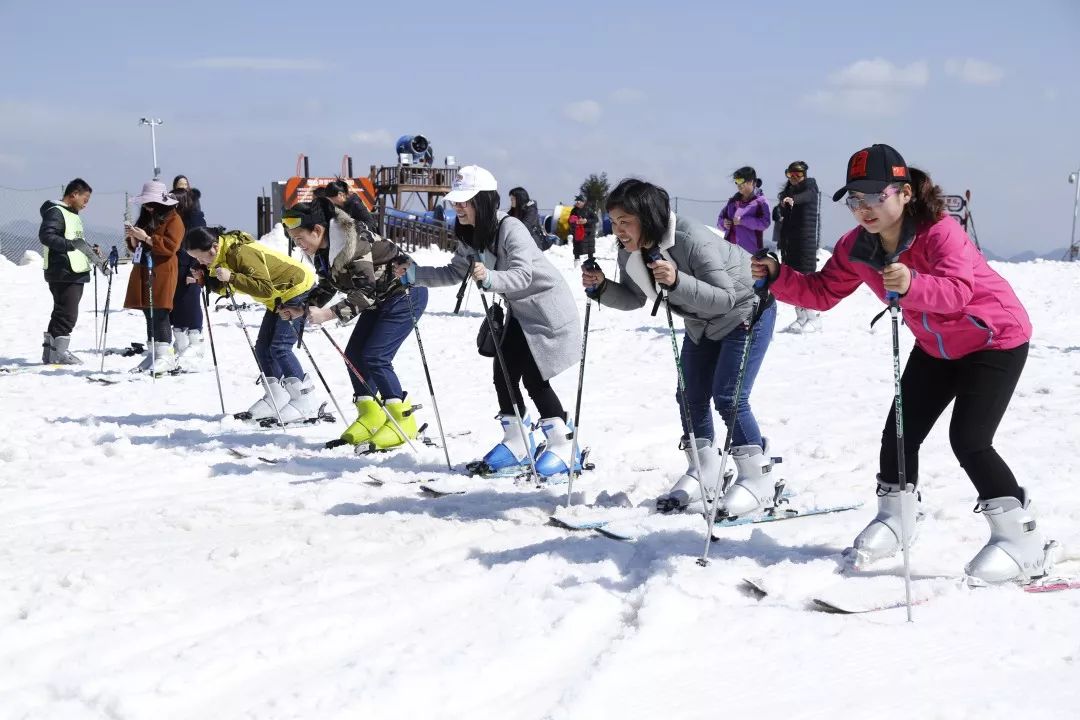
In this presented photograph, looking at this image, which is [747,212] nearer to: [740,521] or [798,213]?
[798,213]

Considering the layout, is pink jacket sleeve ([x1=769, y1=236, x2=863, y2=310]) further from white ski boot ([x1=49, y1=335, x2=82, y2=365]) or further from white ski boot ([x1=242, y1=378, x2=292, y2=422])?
white ski boot ([x1=49, y1=335, x2=82, y2=365])

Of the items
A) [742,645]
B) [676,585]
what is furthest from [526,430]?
[742,645]

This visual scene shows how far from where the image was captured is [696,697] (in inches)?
121

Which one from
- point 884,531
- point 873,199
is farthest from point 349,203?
point 884,531

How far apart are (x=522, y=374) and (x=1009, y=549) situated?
10.3 ft

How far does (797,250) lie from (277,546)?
810 centimetres

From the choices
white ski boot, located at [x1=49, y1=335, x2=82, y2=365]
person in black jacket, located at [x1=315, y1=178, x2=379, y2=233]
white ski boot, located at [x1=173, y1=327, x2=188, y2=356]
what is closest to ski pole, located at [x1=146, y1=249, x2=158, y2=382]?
white ski boot, located at [x1=173, y1=327, x2=188, y2=356]

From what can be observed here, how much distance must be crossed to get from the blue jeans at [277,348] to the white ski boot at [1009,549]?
18.5ft

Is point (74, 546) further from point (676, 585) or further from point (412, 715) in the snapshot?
point (676, 585)

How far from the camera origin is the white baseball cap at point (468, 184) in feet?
19.0

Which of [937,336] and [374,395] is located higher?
[937,336]

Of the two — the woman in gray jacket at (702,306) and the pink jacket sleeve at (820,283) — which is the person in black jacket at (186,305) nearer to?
the woman in gray jacket at (702,306)

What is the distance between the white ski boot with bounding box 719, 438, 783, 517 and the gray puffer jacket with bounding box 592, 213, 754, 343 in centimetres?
64

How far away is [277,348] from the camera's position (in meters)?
8.20
